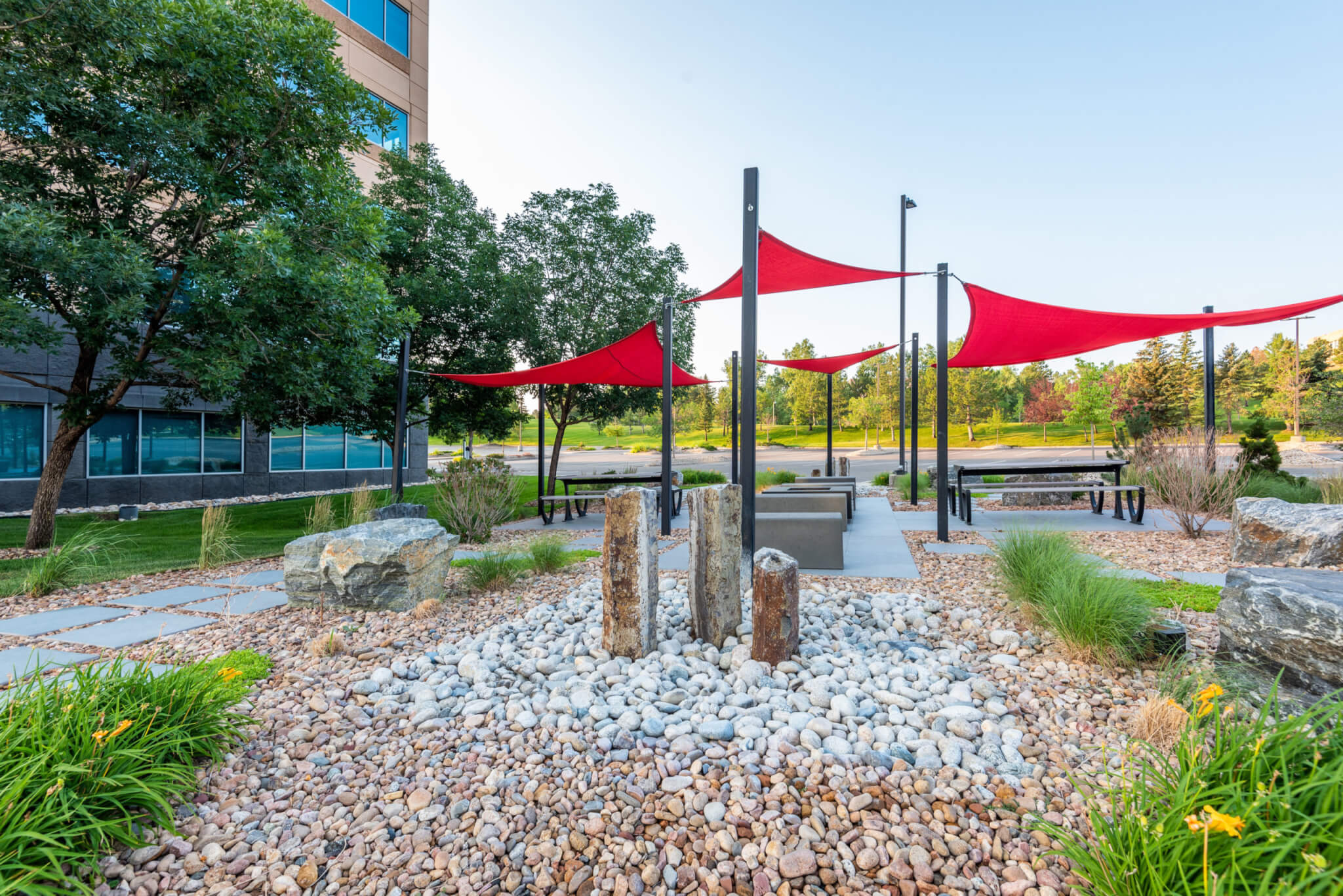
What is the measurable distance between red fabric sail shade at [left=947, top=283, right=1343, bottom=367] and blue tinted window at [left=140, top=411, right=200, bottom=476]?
1271cm

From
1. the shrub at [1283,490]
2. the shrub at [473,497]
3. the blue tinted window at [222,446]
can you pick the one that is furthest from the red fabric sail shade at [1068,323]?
the blue tinted window at [222,446]

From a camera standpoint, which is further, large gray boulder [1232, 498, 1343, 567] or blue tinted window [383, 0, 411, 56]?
blue tinted window [383, 0, 411, 56]

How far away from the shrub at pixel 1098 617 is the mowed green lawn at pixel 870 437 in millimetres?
30728

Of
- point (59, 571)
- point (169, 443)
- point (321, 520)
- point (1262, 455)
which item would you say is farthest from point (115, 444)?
point (1262, 455)

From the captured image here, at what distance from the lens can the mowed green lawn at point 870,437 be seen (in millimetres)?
36906

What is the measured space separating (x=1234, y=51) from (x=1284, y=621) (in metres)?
10.6

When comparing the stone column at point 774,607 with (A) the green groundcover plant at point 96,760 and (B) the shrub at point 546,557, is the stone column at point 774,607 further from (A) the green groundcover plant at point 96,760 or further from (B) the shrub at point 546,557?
(B) the shrub at point 546,557

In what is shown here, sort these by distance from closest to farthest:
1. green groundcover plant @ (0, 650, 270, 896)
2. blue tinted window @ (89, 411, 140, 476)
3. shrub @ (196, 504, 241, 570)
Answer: green groundcover plant @ (0, 650, 270, 896), shrub @ (196, 504, 241, 570), blue tinted window @ (89, 411, 140, 476)

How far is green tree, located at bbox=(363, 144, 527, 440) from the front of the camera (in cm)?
958

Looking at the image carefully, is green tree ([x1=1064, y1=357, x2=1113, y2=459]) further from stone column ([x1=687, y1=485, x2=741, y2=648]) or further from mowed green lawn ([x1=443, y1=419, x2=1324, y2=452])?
stone column ([x1=687, y1=485, x2=741, y2=648])

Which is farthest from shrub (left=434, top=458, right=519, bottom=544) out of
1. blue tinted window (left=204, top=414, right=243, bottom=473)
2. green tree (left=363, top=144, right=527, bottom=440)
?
blue tinted window (left=204, top=414, right=243, bottom=473)

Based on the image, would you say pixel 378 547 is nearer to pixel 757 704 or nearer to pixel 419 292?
pixel 757 704

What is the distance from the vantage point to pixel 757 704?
6.84 feet

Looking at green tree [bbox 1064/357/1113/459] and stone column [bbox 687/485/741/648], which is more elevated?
green tree [bbox 1064/357/1113/459]
